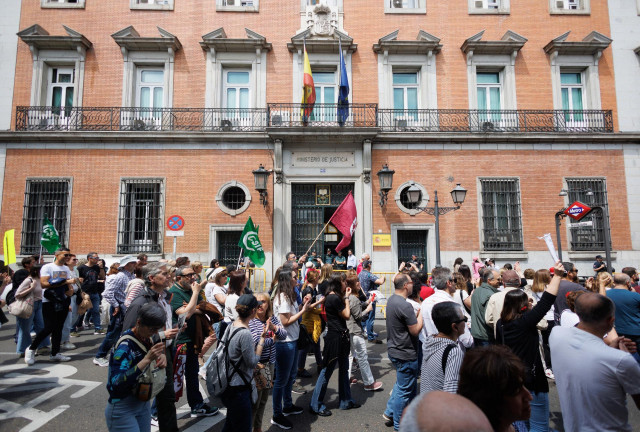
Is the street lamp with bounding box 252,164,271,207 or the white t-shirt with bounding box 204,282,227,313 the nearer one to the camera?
the white t-shirt with bounding box 204,282,227,313

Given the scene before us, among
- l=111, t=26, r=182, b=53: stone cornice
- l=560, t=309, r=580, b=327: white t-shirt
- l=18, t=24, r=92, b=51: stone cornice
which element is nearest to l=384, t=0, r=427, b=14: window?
l=111, t=26, r=182, b=53: stone cornice

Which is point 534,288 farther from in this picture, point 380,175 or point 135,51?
point 135,51

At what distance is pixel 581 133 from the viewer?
49.7ft

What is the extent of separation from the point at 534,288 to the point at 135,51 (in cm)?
1704

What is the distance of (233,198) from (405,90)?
8.78m

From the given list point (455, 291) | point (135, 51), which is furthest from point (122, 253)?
point (455, 291)

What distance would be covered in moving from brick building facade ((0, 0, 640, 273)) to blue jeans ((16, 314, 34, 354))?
7.27 m

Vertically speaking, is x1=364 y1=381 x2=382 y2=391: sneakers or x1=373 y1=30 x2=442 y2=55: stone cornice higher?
x1=373 y1=30 x2=442 y2=55: stone cornice

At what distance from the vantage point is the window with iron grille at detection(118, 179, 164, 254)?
14.8m

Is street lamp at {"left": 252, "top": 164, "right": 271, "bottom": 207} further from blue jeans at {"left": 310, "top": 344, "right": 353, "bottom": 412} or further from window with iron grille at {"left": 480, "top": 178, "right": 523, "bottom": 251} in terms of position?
blue jeans at {"left": 310, "top": 344, "right": 353, "bottom": 412}

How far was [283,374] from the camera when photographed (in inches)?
186

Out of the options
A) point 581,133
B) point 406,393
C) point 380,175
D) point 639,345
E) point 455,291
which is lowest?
point 406,393

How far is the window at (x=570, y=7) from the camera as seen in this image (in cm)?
1612

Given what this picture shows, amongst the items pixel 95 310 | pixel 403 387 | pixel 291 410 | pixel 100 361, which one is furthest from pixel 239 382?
pixel 95 310
